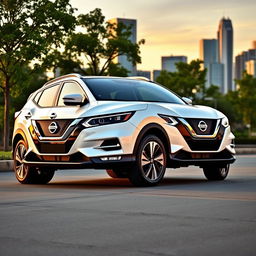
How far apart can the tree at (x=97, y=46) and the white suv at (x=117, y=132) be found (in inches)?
1313

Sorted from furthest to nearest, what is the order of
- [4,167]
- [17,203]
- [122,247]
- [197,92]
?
1. [197,92]
2. [4,167]
3. [17,203]
4. [122,247]

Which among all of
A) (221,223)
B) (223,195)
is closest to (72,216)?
(221,223)

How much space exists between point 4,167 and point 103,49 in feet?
97.8

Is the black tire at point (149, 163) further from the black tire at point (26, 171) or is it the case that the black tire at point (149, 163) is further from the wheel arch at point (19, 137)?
the wheel arch at point (19, 137)

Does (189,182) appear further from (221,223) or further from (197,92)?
(197,92)

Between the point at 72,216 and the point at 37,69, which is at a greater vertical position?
the point at 37,69

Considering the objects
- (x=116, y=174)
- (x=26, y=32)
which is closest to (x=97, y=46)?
(x=26, y=32)

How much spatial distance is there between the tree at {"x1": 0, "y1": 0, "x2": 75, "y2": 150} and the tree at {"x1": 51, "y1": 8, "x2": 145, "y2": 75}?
15.1 meters

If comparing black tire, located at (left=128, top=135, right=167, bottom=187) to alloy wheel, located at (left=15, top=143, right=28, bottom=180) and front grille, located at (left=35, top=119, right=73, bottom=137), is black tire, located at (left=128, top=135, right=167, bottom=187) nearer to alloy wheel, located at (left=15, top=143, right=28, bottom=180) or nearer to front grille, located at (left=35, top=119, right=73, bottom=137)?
front grille, located at (left=35, top=119, right=73, bottom=137)

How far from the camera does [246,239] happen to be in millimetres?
5934

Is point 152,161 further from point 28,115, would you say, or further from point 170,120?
point 28,115

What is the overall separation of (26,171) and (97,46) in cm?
3545

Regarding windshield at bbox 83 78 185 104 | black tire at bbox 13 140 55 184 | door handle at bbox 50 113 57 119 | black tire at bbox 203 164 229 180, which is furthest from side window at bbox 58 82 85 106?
black tire at bbox 203 164 229 180

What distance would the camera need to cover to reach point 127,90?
495 inches
